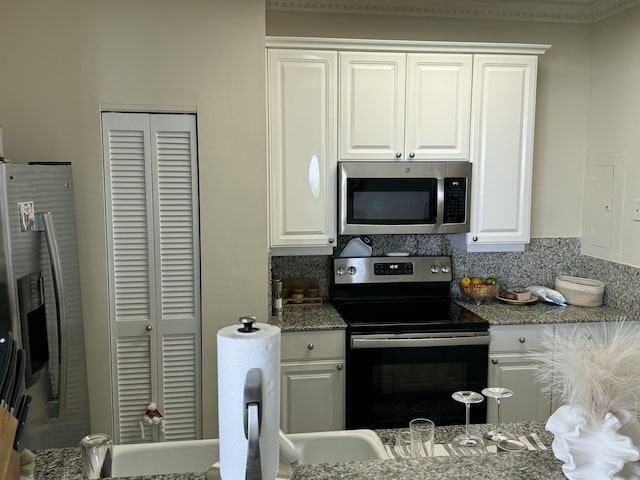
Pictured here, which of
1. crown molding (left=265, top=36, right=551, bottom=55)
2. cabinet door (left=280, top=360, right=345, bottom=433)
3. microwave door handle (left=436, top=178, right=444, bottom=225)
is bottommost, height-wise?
cabinet door (left=280, top=360, right=345, bottom=433)

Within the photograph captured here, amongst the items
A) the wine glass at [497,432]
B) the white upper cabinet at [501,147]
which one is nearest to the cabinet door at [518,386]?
the white upper cabinet at [501,147]

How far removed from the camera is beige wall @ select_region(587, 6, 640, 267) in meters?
3.29

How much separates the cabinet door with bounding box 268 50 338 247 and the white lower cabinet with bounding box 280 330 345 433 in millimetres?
590

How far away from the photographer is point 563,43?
A: 3688 mm

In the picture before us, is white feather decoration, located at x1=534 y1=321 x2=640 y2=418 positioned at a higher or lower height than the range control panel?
higher

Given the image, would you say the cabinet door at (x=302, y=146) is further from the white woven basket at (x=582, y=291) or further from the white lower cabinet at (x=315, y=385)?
the white woven basket at (x=582, y=291)

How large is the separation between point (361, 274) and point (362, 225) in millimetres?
423

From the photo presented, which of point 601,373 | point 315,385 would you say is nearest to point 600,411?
point 601,373

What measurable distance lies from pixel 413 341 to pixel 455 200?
86cm

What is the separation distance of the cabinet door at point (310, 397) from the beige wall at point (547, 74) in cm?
172

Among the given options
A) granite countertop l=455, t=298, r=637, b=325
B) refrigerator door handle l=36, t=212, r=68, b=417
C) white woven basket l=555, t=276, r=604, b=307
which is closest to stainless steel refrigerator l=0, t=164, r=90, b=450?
refrigerator door handle l=36, t=212, r=68, b=417

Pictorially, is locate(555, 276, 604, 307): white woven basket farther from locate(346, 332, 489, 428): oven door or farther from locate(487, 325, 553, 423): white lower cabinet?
locate(346, 332, 489, 428): oven door

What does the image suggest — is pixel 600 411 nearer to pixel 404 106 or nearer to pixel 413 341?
pixel 413 341

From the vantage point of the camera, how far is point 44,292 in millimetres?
2303
